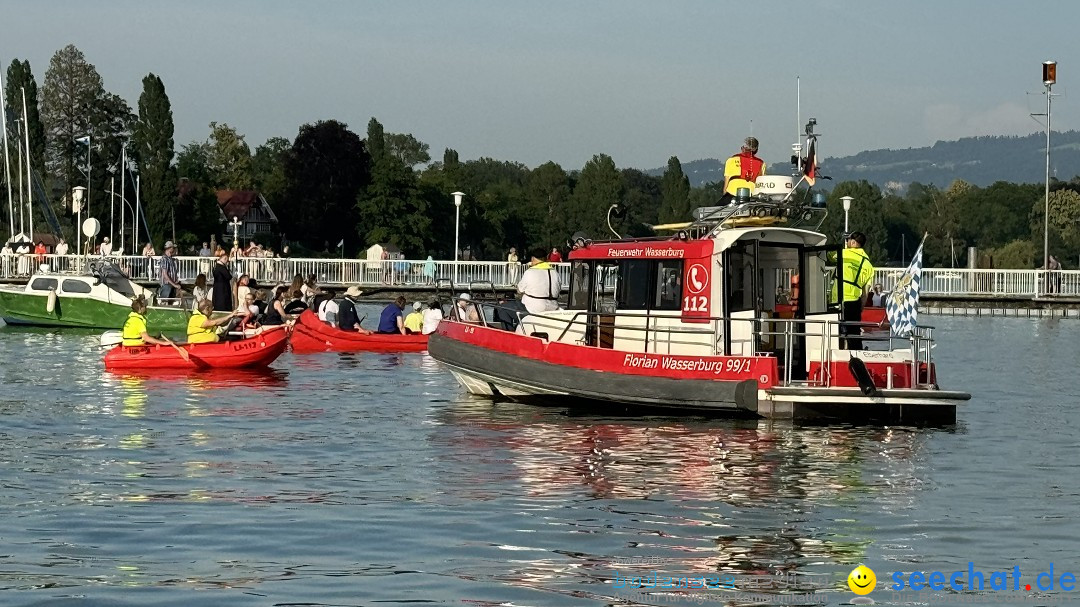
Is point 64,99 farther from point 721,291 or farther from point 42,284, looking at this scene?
point 721,291

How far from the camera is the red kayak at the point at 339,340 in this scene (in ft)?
116

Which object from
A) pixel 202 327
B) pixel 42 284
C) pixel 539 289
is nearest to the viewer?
pixel 539 289

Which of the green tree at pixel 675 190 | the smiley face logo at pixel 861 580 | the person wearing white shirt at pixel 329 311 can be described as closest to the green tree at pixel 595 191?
the green tree at pixel 675 190

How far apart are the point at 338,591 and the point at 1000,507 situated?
694 cm

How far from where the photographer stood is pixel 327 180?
11556 centimetres

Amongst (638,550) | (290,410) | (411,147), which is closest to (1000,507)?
(638,550)

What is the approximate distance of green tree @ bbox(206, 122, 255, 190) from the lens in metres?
139

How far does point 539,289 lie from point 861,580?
12.8 meters

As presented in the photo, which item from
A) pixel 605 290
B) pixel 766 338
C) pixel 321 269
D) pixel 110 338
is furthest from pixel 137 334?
pixel 321 269

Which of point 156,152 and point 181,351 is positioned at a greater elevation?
point 156,152

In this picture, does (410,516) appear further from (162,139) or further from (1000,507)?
(162,139)

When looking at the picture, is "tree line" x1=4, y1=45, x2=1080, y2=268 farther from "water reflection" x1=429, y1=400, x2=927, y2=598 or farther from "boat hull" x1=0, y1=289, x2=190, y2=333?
"water reflection" x1=429, y1=400, x2=927, y2=598

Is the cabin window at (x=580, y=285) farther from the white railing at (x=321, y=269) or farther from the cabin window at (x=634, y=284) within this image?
the white railing at (x=321, y=269)

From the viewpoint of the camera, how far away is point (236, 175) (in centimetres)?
14100
